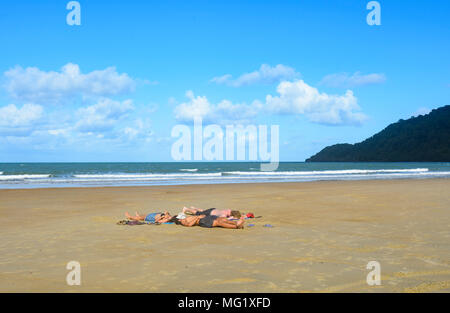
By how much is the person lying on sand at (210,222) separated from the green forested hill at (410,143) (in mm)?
151125

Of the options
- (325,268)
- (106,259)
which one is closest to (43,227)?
Result: (106,259)

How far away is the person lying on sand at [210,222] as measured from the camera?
8.92m

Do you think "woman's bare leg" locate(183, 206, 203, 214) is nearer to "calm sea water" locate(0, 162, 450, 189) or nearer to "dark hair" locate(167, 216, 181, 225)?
"dark hair" locate(167, 216, 181, 225)

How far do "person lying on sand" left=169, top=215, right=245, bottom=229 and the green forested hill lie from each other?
151125 millimetres

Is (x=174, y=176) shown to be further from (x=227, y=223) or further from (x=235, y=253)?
(x=235, y=253)

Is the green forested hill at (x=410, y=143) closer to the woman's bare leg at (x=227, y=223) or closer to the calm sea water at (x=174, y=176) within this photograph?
the calm sea water at (x=174, y=176)

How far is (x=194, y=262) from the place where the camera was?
5797 millimetres

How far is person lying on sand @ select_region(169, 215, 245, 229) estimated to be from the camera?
29.3 feet

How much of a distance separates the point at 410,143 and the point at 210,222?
161414 mm

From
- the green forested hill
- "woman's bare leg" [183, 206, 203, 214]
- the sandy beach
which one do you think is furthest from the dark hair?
the green forested hill

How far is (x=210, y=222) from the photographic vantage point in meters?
9.18

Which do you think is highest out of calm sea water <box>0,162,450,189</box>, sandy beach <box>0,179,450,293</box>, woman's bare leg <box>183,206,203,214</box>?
woman's bare leg <box>183,206,203,214</box>
